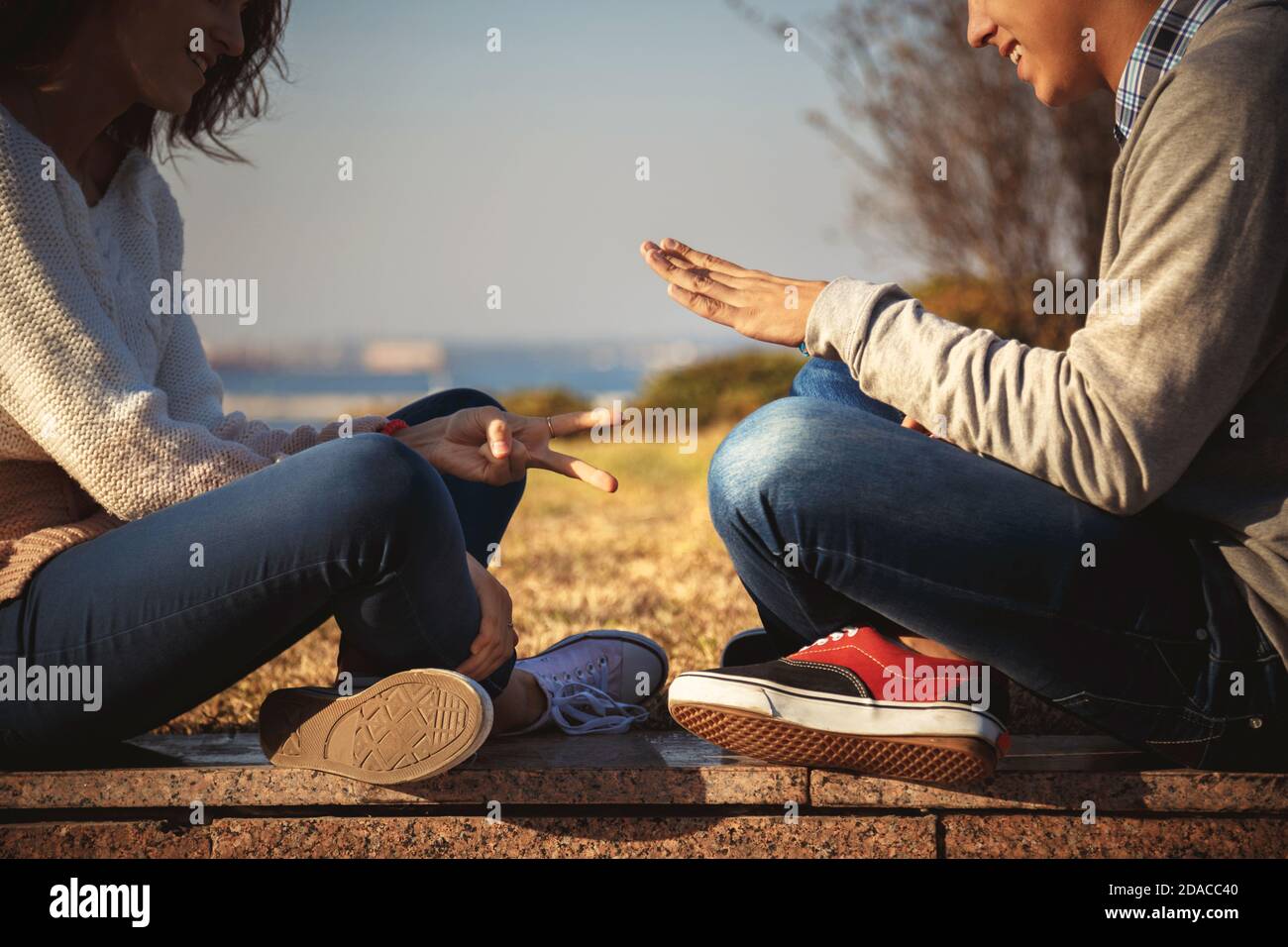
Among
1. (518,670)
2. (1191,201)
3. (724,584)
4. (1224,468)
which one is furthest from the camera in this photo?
(724,584)

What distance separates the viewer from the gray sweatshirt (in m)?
1.51

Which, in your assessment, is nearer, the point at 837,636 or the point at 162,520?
the point at 162,520

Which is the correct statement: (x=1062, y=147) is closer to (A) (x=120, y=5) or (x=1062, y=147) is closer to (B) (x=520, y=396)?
(A) (x=120, y=5)

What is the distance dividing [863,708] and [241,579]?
36.9 inches

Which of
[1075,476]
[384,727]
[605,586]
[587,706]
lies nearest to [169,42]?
[384,727]

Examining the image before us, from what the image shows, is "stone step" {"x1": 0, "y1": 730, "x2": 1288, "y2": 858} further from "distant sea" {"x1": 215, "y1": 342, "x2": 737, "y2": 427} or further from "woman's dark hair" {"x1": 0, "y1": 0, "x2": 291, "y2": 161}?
"distant sea" {"x1": 215, "y1": 342, "x2": 737, "y2": 427}

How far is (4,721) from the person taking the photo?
6.06 ft

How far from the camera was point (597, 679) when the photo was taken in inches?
96.3

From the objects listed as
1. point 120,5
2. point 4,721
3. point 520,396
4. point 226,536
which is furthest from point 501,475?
point 520,396

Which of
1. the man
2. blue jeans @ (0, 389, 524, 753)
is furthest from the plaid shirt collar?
blue jeans @ (0, 389, 524, 753)

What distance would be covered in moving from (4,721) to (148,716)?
0.21 metres

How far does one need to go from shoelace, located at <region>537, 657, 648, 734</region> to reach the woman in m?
0.23

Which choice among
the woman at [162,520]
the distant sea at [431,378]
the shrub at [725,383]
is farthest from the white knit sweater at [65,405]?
the distant sea at [431,378]

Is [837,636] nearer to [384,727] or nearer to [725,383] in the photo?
[384,727]
